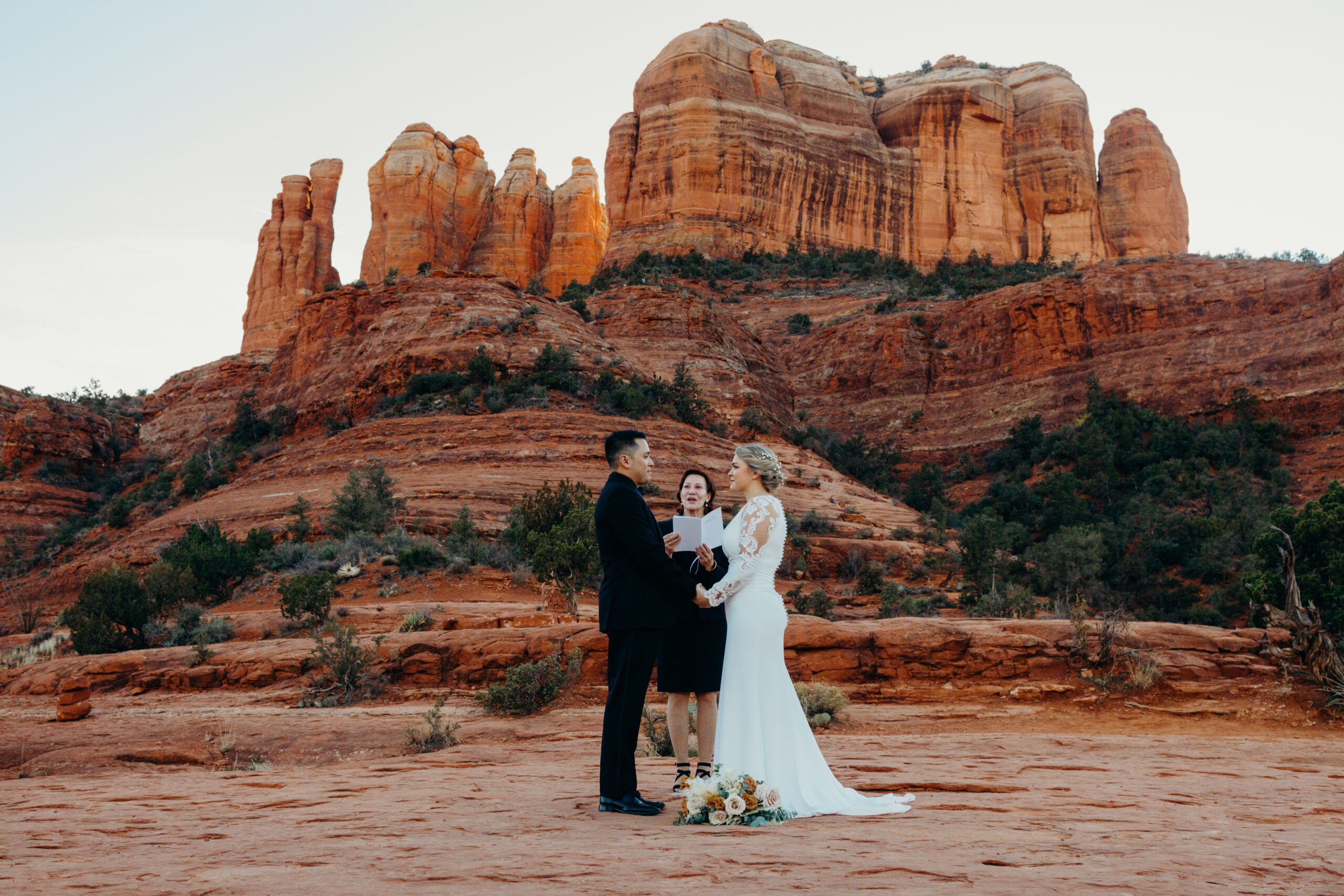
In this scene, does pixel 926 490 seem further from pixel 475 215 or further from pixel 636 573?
pixel 475 215

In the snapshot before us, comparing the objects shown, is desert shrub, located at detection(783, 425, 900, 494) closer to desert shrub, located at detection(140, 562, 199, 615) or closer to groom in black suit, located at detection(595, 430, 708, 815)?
desert shrub, located at detection(140, 562, 199, 615)

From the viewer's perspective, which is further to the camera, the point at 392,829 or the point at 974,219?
the point at 974,219

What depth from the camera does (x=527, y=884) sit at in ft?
9.45

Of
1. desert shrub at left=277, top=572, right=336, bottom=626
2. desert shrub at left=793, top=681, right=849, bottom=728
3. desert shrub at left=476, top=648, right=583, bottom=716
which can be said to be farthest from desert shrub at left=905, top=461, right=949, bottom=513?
desert shrub at left=476, top=648, right=583, bottom=716

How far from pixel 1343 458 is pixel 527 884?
39.1 meters

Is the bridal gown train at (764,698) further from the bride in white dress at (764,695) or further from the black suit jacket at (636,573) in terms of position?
the black suit jacket at (636,573)

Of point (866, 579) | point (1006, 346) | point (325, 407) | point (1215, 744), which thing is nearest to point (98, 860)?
point (1215, 744)

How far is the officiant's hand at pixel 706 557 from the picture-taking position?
4742 millimetres

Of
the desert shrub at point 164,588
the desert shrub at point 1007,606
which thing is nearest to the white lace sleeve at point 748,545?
the desert shrub at point 1007,606

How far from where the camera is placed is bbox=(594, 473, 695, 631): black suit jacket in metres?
4.52

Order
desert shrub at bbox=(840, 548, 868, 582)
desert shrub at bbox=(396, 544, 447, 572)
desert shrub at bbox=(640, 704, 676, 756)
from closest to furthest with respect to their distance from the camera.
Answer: desert shrub at bbox=(640, 704, 676, 756) < desert shrub at bbox=(396, 544, 447, 572) < desert shrub at bbox=(840, 548, 868, 582)

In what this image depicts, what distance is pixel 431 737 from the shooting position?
789 centimetres

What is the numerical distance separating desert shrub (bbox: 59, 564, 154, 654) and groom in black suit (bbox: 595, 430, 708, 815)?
46.1 ft

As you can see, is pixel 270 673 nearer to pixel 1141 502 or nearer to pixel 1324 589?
pixel 1324 589
